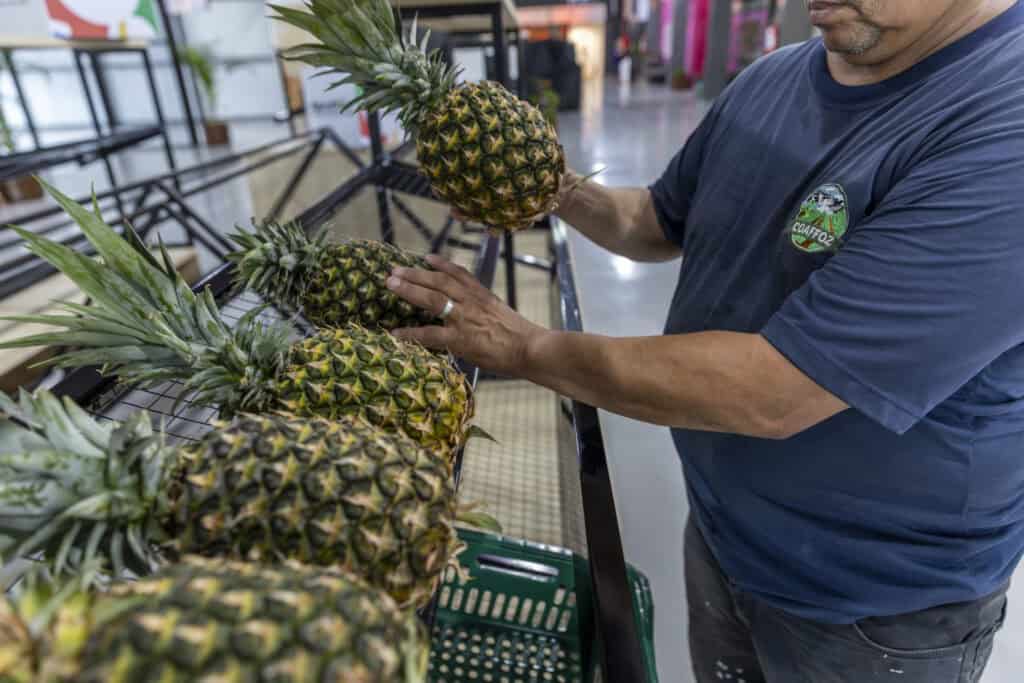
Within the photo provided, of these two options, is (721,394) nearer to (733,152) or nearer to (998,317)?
(998,317)

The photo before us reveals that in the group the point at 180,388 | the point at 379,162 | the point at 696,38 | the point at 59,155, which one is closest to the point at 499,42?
the point at 379,162

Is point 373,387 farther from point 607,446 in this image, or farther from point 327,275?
point 607,446

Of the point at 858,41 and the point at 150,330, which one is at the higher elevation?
the point at 858,41

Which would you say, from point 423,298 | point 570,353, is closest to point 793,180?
point 570,353

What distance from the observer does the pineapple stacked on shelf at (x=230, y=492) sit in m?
0.40

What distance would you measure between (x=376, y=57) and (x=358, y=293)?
0.53m

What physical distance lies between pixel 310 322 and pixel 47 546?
0.63 m

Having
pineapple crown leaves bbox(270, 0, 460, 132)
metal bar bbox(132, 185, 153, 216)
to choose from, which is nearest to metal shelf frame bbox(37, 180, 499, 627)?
pineapple crown leaves bbox(270, 0, 460, 132)

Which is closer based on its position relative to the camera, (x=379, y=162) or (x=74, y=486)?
(x=74, y=486)

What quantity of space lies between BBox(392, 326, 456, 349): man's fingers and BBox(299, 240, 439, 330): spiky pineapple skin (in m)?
0.05

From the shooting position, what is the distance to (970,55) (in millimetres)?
931

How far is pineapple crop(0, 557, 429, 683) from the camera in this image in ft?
1.26

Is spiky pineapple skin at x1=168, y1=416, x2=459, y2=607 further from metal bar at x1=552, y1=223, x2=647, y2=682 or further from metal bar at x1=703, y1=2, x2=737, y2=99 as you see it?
metal bar at x1=703, y1=2, x2=737, y2=99

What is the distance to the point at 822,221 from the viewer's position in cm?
99
